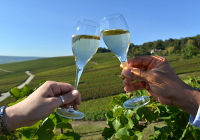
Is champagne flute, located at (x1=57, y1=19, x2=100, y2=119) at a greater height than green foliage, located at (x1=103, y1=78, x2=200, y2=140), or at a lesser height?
greater

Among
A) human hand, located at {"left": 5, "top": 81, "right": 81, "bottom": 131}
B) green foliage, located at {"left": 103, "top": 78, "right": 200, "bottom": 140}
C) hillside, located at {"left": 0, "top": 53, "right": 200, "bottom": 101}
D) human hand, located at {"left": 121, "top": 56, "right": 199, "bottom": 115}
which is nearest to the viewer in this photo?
human hand, located at {"left": 5, "top": 81, "right": 81, "bottom": 131}

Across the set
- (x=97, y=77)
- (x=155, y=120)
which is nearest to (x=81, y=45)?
(x=155, y=120)

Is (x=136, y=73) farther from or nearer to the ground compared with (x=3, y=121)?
farther from the ground

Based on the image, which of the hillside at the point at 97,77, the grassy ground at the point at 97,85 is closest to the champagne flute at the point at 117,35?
the grassy ground at the point at 97,85

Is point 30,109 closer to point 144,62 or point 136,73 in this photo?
point 136,73

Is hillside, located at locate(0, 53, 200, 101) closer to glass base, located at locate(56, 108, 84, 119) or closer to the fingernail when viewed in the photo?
glass base, located at locate(56, 108, 84, 119)

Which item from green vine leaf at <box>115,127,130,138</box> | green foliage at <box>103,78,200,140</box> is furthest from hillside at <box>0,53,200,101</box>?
green vine leaf at <box>115,127,130,138</box>

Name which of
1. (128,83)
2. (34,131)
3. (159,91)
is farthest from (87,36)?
(34,131)

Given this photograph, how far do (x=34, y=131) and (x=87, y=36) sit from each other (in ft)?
2.87

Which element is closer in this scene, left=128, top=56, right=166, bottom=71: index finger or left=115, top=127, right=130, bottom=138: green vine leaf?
left=115, top=127, right=130, bottom=138: green vine leaf

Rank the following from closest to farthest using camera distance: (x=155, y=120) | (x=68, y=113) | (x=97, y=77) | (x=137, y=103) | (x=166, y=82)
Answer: (x=166, y=82) < (x=68, y=113) < (x=137, y=103) < (x=155, y=120) < (x=97, y=77)

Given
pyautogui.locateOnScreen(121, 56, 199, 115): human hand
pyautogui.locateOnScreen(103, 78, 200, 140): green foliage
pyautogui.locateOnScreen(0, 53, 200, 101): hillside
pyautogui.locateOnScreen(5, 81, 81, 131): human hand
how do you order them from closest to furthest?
pyautogui.locateOnScreen(5, 81, 81, 131): human hand, pyautogui.locateOnScreen(121, 56, 199, 115): human hand, pyautogui.locateOnScreen(103, 78, 200, 140): green foliage, pyautogui.locateOnScreen(0, 53, 200, 101): hillside

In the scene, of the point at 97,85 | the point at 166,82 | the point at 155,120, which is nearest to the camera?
the point at 166,82

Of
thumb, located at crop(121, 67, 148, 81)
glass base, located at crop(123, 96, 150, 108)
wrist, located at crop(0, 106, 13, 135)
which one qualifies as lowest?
glass base, located at crop(123, 96, 150, 108)
